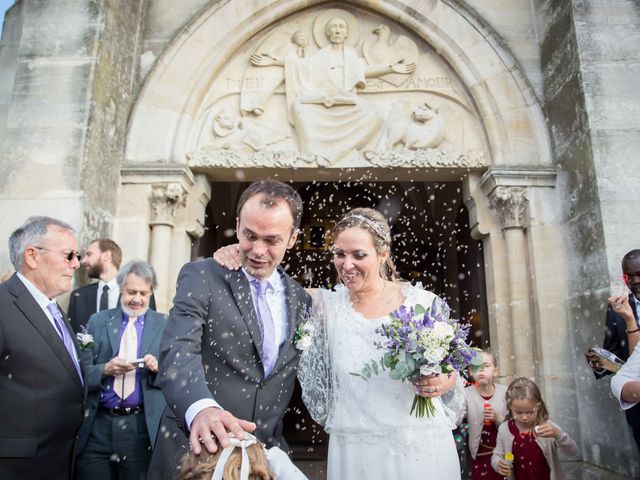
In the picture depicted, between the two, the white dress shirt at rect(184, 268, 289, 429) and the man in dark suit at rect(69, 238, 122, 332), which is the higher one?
the man in dark suit at rect(69, 238, 122, 332)

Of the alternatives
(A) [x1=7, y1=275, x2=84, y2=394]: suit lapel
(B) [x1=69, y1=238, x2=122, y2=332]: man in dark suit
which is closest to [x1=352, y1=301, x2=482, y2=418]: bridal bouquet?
(A) [x1=7, y1=275, x2=84, y2=394]: suit lapel

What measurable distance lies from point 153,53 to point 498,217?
15.4 feet

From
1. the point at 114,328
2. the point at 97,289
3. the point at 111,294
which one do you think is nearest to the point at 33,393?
the point at 114,328

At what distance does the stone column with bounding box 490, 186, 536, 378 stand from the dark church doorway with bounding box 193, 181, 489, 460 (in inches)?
104

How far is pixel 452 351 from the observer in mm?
2354

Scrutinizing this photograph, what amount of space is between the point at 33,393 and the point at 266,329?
1.31 meters

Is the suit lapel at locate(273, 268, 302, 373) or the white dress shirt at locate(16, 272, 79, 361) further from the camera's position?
the white dress shirt at locate(16, 272, 79, 361)

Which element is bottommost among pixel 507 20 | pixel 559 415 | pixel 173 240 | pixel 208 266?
pixel 559 415

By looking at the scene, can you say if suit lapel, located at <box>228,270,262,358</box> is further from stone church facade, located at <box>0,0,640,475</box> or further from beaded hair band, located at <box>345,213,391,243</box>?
stone church facade, located at <box>0,0,640,475</box>

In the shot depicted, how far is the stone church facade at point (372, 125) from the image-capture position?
5.09 meters

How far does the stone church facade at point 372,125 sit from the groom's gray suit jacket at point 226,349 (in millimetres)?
3394

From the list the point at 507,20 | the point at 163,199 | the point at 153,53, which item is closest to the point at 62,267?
the point at 163,199

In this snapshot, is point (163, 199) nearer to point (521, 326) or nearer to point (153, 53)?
point (153, 53)

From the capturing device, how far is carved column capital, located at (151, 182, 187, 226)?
18.7ft
